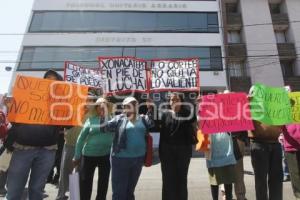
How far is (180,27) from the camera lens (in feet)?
77.7

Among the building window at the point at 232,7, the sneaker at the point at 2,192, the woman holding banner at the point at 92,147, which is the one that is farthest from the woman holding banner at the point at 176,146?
the building window at the point at 232,7

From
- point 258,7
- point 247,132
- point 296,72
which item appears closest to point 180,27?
point 258,7

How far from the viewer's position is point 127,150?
4.73 m

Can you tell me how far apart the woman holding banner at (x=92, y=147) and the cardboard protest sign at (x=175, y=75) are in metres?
1.88

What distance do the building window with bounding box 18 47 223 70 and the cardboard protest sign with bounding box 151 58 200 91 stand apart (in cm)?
1581

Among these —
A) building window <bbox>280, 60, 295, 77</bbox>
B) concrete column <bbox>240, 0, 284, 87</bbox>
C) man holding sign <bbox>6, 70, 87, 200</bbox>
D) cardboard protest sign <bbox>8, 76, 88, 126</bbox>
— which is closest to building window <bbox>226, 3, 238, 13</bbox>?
concrete column <bbox>240, 0, 284, 87</bbox>

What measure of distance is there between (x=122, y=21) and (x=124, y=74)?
17.9 metres

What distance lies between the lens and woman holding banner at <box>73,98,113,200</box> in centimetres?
504

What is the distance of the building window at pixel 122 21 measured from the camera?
23.5 metres

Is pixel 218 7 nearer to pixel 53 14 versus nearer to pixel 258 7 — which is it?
pixel 258 7

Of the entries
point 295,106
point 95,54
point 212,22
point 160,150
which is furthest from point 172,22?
point 160,150

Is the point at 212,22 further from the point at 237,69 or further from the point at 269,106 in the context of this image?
the point at 269,106

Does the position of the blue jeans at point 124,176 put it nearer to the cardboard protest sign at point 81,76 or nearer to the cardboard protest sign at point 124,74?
the cardboard protest sign at point 124,74

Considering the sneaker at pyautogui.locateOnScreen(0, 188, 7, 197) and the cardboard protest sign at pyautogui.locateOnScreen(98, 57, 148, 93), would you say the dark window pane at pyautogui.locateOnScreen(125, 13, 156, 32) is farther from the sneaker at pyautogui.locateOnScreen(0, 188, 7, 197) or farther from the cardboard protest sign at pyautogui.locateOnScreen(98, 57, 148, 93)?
the sneaker at pyautogui.locateOnScreen(0, 188, 7, 197)
